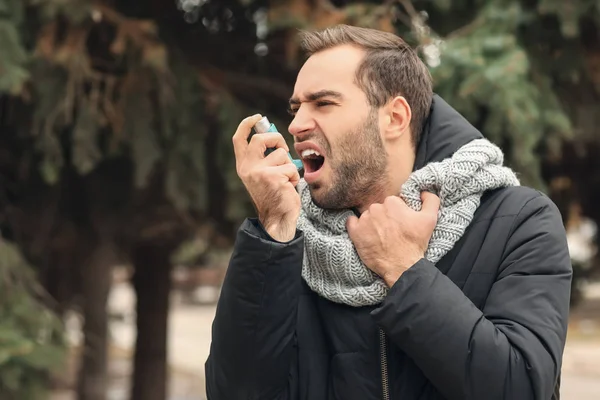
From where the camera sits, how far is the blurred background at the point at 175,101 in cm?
402

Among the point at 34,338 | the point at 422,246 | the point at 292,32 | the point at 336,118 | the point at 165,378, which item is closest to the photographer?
the point at 422,246

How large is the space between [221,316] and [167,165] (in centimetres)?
298

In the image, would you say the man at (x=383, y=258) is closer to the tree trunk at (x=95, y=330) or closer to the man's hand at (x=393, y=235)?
the man's hand at (x=393, y=235)

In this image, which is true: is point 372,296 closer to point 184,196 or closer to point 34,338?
point 34,338

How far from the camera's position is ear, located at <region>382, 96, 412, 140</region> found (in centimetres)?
198

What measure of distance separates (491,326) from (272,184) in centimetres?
52

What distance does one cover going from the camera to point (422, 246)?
1.82 metres

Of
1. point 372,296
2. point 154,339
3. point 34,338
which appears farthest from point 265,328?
point 154,339

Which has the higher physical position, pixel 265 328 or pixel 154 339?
pixel 154 339

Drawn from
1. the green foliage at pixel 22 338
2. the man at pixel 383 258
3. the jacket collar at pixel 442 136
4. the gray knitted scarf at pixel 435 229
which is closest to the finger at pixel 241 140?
the man at pixel 383 258

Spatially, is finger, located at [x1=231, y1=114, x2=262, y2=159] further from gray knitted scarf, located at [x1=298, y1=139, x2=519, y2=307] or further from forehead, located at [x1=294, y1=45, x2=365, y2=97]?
gray knitted scarf, located at [x1=298, y1=139, x2=519, y2=307]

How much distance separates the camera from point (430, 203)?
1884 millimetres

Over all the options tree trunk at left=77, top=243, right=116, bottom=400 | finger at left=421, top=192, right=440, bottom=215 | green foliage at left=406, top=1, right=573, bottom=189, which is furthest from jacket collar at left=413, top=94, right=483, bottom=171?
tree trunk at left=77, top=243, right=116, bottom=400

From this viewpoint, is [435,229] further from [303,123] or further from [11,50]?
[11,50]
